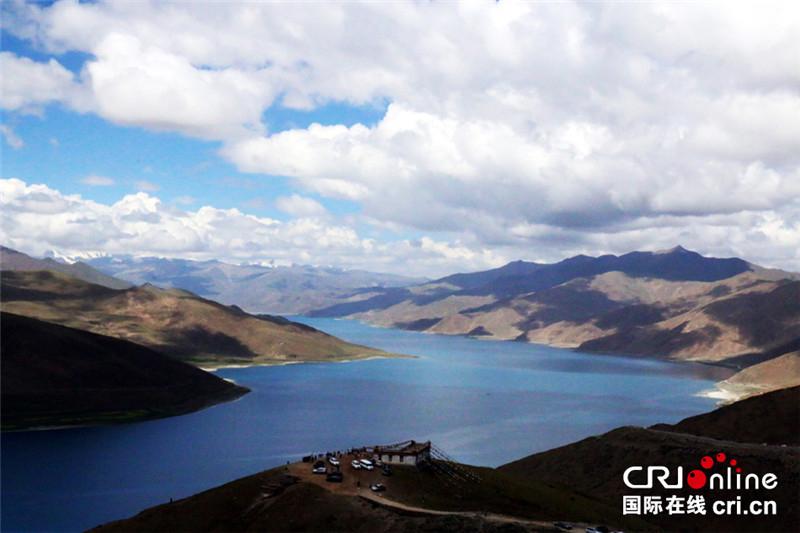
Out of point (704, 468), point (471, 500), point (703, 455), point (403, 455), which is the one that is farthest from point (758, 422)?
point (403, 455)

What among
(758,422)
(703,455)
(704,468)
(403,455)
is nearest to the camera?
(403,455)

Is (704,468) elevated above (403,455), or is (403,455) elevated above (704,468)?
(403,455)

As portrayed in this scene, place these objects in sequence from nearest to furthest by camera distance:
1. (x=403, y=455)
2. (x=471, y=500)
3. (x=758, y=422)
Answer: (x=471, y=500) < (x=403, y=455) < (x=758, y=422)

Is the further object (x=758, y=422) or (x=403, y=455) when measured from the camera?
(x=758, y=422)

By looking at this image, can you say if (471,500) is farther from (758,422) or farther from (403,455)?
(758,422)

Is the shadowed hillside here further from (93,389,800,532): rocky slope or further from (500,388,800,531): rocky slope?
(93,389,800,532): rocky slope

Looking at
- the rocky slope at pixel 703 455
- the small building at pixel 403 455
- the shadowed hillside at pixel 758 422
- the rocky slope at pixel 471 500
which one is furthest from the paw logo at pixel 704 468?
the small building at pixel 403 455

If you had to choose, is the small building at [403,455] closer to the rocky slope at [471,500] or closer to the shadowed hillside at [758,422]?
the rocky slope at [471,500]

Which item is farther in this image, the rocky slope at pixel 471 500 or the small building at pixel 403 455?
the small building at pixel 403 455

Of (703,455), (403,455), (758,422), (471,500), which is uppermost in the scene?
(758,422)
